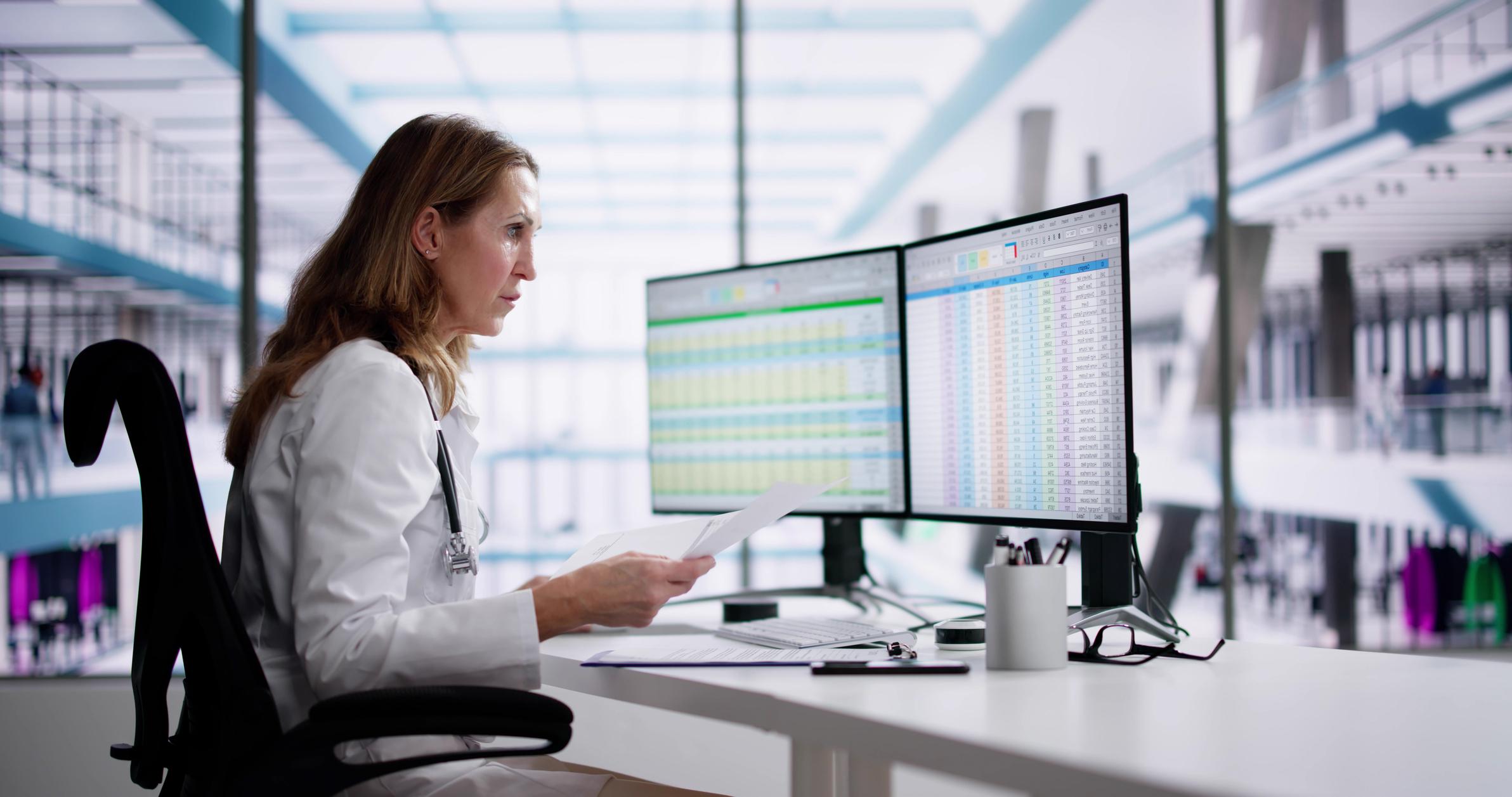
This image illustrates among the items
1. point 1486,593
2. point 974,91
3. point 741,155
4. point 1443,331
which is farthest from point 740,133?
point 1486,593

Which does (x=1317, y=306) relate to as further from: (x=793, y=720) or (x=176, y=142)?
(x=176, y=142)

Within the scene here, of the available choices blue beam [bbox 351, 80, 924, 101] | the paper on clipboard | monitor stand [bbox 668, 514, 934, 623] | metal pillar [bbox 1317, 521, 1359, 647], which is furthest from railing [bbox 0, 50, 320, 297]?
metal pillar [bbox 1317, 521, 1359, 647]

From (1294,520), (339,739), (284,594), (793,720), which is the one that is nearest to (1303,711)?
(793,720)

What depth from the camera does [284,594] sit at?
44.3 inches

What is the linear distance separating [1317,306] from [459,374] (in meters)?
2.85

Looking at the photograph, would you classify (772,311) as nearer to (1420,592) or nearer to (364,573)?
(364,573)

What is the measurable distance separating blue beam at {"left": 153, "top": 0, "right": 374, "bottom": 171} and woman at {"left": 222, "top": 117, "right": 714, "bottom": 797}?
179cm

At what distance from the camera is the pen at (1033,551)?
1146 mm

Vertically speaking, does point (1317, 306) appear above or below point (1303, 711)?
above

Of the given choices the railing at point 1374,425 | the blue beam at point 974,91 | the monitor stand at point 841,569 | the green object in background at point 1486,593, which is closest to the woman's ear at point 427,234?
the monitor stand at point 841,569

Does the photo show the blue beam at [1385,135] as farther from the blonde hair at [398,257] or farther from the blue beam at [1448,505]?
the blonde hair at [398,257]

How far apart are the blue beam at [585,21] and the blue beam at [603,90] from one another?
17cm

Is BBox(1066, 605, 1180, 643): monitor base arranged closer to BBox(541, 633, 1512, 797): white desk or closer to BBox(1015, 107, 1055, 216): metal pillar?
BBox(541, 633, 1512, 797): white desk

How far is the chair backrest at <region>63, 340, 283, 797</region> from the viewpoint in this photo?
37.9 inches
